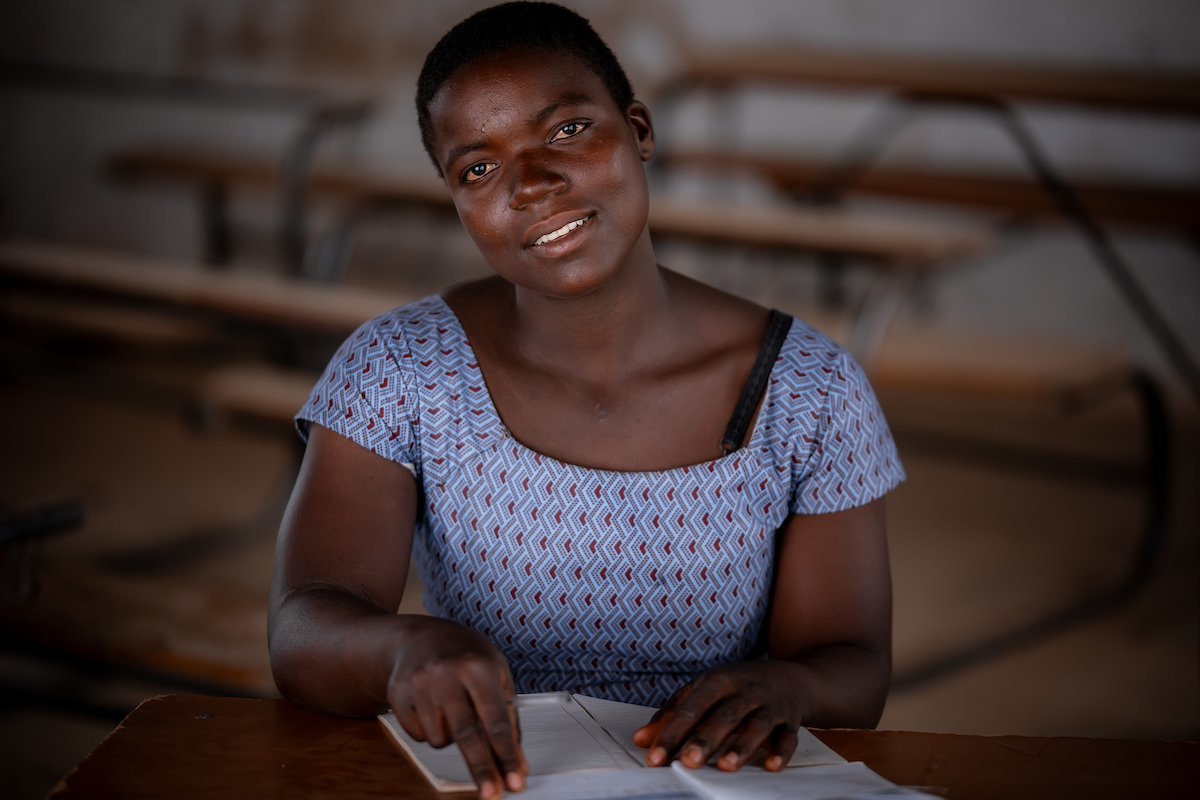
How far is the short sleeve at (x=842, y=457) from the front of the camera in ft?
4.50

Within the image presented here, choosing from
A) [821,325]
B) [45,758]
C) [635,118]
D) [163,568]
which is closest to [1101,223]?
[821,325]

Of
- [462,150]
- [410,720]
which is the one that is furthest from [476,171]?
[410,720]

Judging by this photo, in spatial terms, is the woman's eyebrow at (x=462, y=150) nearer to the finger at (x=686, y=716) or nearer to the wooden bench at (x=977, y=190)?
the finger at (x=686, y=716)

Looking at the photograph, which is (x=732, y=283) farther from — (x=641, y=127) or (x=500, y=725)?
(x=500, y=725)

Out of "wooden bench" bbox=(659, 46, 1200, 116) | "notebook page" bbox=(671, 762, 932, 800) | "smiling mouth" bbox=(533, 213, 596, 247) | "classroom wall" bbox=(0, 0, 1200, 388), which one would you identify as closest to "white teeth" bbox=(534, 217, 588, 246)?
"smiling mouth" bbox=(533, 213, 596, 247)

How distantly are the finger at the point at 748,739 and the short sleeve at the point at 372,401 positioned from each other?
1.77 ft

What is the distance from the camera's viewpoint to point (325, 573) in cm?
125

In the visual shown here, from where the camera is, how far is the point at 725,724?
993mm

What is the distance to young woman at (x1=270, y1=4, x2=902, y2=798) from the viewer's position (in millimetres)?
1303

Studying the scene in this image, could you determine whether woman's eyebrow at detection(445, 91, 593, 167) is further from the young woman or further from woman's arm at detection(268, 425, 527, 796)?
woman's arm at detection(268, 425, 527, 796)

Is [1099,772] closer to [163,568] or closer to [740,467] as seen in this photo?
[740,467]

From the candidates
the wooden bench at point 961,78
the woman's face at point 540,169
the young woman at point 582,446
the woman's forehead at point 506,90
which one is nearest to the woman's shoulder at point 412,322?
the young woman at point 582,446

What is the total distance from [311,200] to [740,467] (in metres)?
4.67

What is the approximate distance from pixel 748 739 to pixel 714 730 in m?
0.03
